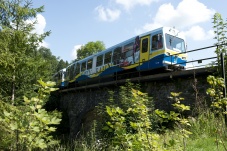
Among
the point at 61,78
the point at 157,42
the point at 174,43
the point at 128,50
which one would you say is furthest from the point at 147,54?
the point at 61,78

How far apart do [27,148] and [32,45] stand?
10239 millimetres

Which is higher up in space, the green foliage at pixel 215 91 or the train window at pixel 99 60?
the train window at pixel 99 60

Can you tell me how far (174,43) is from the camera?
45.2 feet

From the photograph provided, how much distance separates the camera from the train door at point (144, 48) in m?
13.7

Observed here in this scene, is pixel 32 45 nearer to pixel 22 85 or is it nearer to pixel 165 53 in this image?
pixel 22 85

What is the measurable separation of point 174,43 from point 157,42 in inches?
45.2

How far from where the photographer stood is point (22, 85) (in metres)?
13.3

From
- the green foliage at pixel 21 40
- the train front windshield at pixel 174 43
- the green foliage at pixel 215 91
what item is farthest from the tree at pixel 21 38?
the green foliage at pixel 215 91

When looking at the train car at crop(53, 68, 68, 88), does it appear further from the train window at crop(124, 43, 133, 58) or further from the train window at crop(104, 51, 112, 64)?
the train window at crop(124, 43, 133, 58)

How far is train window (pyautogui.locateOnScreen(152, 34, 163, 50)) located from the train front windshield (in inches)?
15.3

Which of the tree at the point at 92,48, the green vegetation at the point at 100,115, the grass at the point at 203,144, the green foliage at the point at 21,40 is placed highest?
the tree at the point at 92,48

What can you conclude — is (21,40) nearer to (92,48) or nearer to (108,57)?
(108,57)

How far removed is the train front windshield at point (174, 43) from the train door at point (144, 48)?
1090 mm

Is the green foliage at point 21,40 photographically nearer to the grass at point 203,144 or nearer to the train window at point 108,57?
the train window at point 108,57
